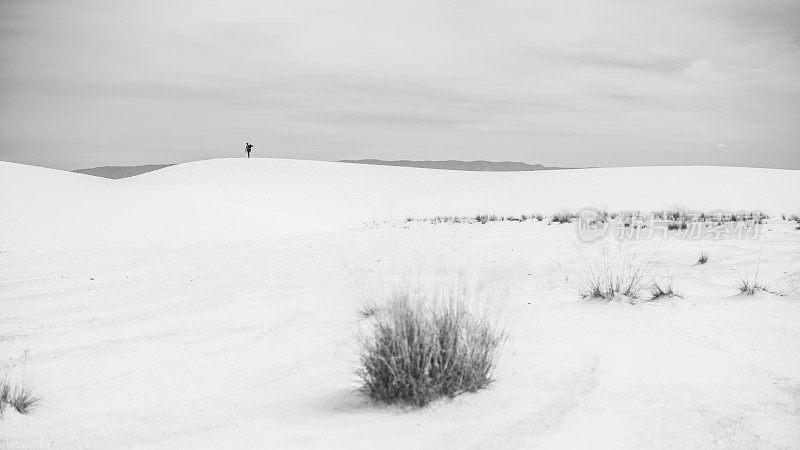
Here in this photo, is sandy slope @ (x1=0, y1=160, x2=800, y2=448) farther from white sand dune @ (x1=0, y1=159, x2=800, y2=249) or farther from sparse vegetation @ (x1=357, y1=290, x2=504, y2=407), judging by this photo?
white sand dune @ (x1=0, y1=159, x2=800, y2=249)

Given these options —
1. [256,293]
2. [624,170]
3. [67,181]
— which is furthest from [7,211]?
[624,170]

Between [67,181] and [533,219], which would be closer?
[533,219]

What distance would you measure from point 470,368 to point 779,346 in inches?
100

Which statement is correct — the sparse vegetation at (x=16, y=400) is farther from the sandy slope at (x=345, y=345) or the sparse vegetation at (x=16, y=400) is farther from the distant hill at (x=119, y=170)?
the distant hill at (x=119, y=170)

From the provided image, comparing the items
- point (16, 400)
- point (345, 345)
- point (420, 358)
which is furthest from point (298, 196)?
point (420, 358)

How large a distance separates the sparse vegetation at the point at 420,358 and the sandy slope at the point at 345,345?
0.10m

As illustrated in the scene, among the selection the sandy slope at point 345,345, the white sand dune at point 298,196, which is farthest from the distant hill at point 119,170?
the sandy slope at point 345,345

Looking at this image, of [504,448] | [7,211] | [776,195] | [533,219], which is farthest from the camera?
[776,195]

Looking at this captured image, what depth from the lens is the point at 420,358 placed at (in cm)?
349

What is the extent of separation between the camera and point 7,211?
14.4m

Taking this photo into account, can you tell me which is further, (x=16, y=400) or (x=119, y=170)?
(x=119, y=170)

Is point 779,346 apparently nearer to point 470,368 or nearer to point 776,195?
point 470,368

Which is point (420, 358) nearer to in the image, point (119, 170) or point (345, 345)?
point (345, 345)

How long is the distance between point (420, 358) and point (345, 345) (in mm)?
1517
